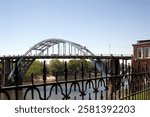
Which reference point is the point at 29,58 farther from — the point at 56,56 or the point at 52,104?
the point at 52,104

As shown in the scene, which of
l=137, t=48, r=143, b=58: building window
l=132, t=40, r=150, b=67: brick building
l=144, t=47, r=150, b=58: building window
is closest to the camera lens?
l=144, t=47, r=150, b=58: building window

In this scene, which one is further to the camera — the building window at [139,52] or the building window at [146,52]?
the building window at [139,52]

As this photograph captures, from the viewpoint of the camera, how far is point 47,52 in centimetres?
7288

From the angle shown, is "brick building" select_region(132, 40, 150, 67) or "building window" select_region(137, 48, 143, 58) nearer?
"brick building" select_region(132, 40, 150, 67)

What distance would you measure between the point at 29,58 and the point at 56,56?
22.9 feet

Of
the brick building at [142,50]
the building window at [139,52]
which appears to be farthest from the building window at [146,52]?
the building window at [139,52]

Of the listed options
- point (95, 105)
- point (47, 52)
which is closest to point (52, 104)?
point (95, 105)

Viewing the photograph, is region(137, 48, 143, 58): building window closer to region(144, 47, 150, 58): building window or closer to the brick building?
the brick building

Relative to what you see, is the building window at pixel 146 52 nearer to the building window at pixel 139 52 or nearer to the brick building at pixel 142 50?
the brick building at pixel 142 50

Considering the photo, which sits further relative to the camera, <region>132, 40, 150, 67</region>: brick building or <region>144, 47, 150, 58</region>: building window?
→ <region>132, 40, 150, 67</region>: brick building

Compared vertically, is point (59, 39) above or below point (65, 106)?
above

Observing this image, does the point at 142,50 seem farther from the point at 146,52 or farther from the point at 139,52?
the point at 146,52

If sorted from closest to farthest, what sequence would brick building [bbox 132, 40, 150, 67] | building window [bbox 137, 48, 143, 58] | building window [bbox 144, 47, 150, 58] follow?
1. building window [bbox 144, 47, 150, 58]
2. brick building [bbox 132, 40, 150, 67]
3. building window [bbox 137, 48, 143, 58]

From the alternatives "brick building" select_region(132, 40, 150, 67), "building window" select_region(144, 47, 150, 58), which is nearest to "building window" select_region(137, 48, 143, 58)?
"brick building" select_region(132, 40, 150, 67)
